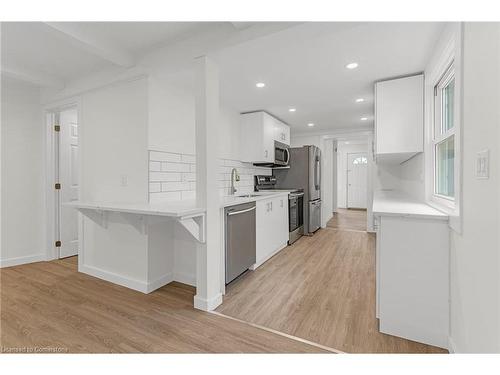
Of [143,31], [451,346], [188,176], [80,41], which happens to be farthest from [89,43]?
[451,346]

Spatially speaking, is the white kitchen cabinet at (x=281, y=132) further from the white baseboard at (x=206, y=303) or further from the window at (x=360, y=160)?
the window at (x=360, y=160)

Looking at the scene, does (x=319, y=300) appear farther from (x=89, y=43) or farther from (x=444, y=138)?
(x=89, y=43)

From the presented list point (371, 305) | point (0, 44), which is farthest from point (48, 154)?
point (371, 305)

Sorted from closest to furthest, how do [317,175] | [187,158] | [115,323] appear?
[115,323], [187,158], [317,175]

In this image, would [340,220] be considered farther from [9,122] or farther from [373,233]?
[9,122]

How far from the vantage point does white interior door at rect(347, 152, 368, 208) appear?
834 centimetres

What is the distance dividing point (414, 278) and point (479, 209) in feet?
2.27

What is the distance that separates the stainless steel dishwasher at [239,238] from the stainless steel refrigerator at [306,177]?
210cm

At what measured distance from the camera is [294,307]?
200cm

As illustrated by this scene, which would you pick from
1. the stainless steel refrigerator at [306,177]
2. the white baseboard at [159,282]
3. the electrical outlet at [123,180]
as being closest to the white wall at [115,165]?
the electrical outlet at [123,180]

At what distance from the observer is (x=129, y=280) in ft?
7.84

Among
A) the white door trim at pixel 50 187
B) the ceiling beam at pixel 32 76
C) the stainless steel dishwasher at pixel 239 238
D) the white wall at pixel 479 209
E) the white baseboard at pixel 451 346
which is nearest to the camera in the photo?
the white wall at pixel 479 209

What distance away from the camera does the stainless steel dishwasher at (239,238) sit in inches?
90.0

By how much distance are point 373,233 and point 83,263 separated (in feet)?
15.7
